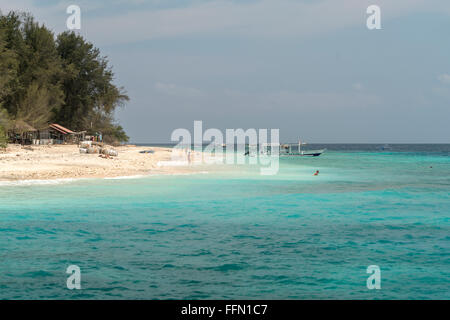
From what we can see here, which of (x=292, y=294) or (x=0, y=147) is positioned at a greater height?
(x=0, y=147)

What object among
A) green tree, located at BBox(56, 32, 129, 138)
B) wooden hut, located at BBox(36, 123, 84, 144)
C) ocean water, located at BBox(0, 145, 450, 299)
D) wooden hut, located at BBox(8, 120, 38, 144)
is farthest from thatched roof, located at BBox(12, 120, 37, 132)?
ocean water, located at BBox(0, 145, 450, 299)

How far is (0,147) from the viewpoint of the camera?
3822 centimetres

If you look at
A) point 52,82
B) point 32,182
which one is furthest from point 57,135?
point 32,182

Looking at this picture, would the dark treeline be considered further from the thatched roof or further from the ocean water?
the ocean water

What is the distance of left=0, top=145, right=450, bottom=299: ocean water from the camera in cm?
796

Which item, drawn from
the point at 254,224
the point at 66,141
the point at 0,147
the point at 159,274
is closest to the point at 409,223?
the point at 254,224

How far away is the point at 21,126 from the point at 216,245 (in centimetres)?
4163

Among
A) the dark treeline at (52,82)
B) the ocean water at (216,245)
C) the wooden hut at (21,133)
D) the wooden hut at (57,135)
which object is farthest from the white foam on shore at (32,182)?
the wooden hut at (57,135)

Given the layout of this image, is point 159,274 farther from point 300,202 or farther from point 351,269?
point 300,202

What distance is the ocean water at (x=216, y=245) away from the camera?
796 cm

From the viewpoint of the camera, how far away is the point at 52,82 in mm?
58219

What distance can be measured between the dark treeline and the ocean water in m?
26.4

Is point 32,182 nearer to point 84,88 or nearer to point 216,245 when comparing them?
point 216,245
